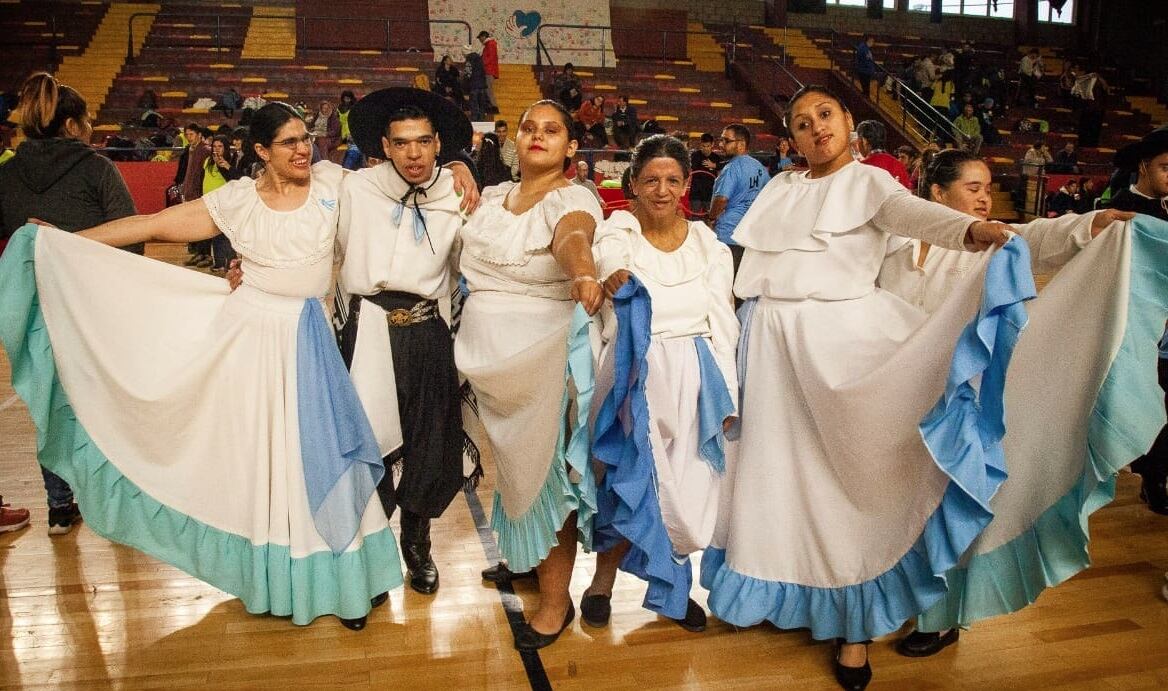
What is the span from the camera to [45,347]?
2.99 m

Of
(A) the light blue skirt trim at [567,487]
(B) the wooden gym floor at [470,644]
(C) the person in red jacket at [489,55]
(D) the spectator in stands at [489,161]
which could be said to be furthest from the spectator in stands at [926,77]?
(A) the light blue skirt trim at [567,487]

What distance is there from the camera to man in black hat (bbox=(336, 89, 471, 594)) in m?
2.97

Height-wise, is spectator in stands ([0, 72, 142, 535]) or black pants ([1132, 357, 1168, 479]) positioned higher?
spectator in stands ([0, 72, 142, 535])

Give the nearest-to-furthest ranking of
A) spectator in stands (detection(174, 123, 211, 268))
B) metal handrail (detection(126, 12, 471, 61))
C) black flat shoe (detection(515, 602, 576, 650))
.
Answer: black flat shoe (detection(515, 602, 576, 650)), spectator in stands (detection(174, 123, 211, 268)), metal handrail (detection(126, 12, 471, 61))

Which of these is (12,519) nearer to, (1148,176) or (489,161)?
(1148,176)

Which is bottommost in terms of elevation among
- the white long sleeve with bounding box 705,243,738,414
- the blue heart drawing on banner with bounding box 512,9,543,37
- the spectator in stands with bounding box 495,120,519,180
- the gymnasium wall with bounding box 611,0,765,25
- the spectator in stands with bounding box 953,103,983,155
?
the white long sleeve with bounding box 705,243,738,414

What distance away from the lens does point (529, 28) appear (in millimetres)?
18125

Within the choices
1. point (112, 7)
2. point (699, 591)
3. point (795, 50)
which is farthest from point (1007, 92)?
point (699, 591)

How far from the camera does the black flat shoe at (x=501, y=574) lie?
11.0 ft

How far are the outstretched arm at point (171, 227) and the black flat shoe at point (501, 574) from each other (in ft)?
4.68

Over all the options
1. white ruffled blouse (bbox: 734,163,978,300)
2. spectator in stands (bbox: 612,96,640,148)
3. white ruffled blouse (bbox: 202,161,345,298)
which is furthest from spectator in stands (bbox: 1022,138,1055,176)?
white ruffled blouse (bbox: 202,161,345,298)

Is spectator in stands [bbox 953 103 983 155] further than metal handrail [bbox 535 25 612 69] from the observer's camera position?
No

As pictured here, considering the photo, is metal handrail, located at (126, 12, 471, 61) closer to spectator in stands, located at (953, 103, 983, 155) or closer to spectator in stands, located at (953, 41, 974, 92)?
spectator in stands, located at (953, 103, 983, 155)

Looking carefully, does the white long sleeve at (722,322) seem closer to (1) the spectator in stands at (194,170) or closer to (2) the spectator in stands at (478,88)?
(1) the spectator in stands at (194,170)
